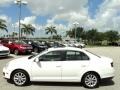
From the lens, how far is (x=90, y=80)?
981cm

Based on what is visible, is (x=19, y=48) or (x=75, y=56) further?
(x=19, y=48)

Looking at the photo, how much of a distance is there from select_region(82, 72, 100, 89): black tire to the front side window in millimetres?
1172

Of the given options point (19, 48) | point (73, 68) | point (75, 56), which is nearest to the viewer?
point (73, 68)

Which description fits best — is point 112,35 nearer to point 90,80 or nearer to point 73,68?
point 90,80

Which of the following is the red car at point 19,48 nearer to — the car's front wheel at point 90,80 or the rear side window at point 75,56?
the rear side window at point 75,56

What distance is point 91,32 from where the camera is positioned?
10850 centimetres

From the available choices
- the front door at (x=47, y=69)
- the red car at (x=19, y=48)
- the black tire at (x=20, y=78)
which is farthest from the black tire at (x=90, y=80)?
the red car at (x=19, y=48)

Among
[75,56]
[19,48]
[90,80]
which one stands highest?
[75,56]

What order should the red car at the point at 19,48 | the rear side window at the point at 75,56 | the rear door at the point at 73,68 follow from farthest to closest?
the red car at the point at 19,48
the rear side window at the point at 75,56
the rear door at the point at 73,68

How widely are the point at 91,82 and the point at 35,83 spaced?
7.34ft

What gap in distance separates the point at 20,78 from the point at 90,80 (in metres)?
2.61

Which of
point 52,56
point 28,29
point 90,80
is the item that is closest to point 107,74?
point 90,80

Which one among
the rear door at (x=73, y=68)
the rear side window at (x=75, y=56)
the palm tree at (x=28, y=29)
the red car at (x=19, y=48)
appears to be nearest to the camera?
the rear door at (x=73, y=68)

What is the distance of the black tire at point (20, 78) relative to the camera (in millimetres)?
9968
